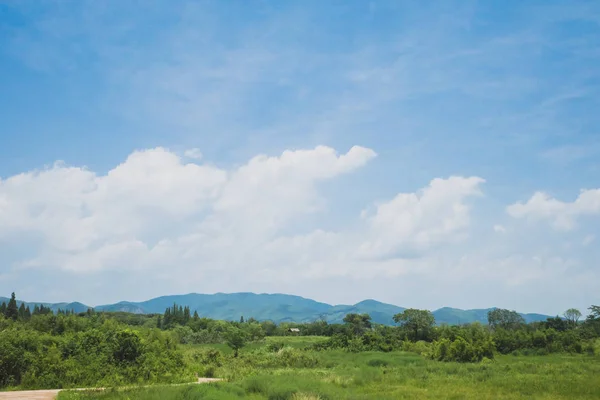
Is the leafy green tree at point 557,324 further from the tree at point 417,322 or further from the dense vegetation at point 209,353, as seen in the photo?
the tree at point 417,322

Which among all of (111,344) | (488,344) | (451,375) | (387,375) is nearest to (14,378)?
(111,344)

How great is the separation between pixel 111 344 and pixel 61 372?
12.4 ft

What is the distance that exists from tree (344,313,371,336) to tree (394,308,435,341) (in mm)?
6095

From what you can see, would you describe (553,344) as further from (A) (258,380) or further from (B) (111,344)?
(B) (111,344)

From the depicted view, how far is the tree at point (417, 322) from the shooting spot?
254 feet

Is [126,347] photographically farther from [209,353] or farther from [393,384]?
[393,384]

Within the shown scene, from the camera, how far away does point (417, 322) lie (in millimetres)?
78062

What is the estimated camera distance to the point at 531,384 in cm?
3022

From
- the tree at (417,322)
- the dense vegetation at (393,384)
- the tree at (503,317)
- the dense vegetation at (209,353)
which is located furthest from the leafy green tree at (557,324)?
the dense vegetation at (393,384)

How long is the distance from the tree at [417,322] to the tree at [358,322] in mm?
6095

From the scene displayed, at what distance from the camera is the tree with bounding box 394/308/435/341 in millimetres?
77375

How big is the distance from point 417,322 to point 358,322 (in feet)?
33.2

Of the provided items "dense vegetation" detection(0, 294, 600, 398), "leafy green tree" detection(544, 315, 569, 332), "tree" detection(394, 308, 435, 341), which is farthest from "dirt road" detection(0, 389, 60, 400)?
"leafy green tree" detection(544, 315, 569, 332)

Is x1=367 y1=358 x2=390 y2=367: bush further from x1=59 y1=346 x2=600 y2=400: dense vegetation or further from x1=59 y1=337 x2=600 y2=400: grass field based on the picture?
x1=59 y1=346 x2=600 y2=400: dense vegetation
